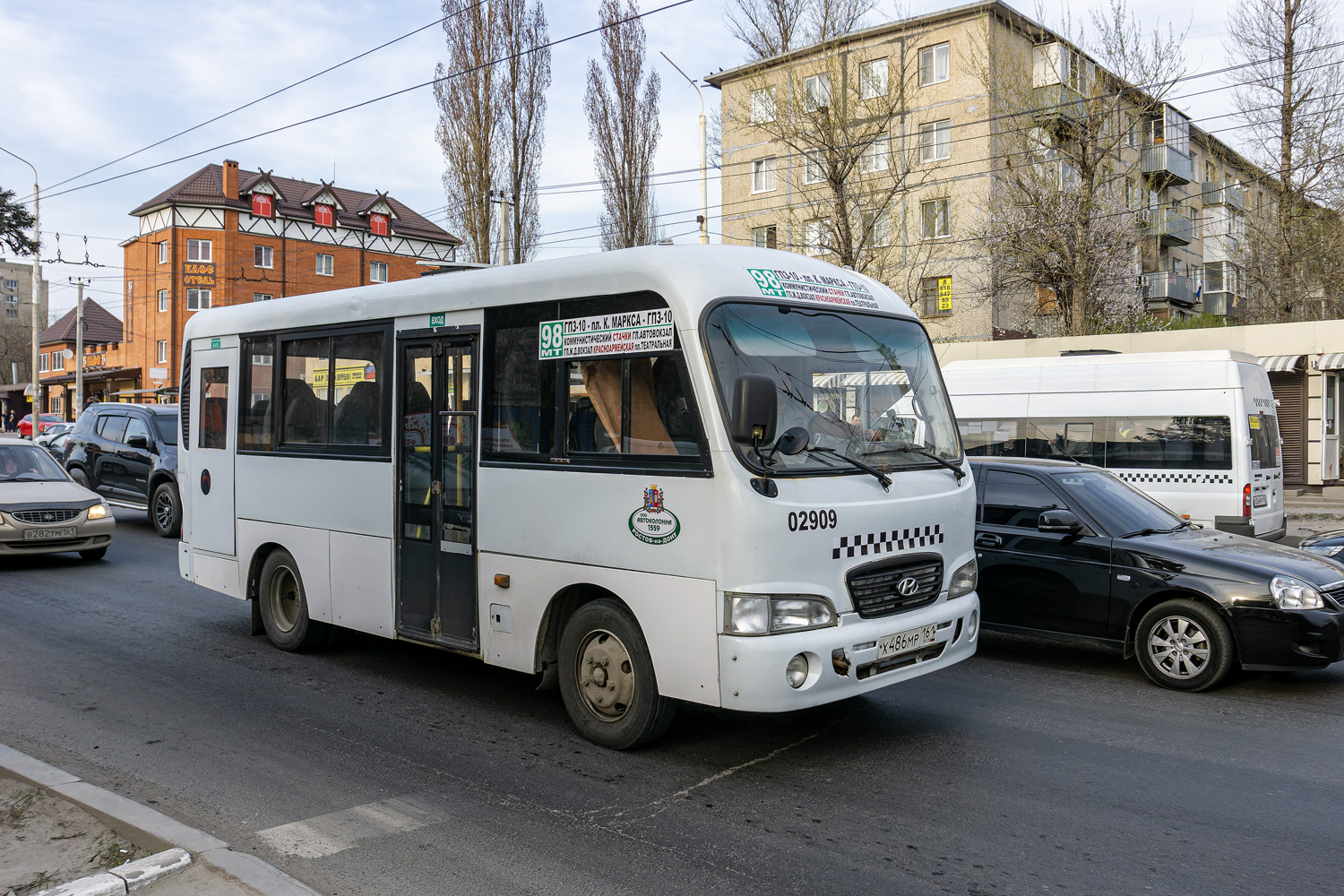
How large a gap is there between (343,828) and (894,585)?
3.02 metres

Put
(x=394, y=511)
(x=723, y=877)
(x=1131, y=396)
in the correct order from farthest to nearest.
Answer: (x=1131, y=396) < (x=394, y=511) < (x=723, y=877)

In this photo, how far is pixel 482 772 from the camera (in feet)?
17.9

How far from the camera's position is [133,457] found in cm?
1684

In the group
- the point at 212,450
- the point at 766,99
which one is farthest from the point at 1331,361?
the point at 212,450

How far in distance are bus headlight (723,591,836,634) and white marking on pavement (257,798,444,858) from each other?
1661 mm

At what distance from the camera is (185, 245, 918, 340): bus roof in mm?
5438

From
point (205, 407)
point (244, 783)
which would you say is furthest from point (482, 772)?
point (205, 407)

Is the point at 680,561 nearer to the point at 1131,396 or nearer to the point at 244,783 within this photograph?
the point at 244,783

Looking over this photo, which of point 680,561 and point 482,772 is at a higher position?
point 680,561

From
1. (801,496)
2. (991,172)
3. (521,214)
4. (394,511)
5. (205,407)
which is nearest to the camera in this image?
(801,496)

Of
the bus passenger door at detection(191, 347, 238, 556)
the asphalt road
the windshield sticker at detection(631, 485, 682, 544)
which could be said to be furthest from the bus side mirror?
the bus passenger door at detection(191, 347, 238, 556)

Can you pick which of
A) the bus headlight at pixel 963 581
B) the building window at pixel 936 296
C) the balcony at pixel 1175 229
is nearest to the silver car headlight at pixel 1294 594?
the bus headlight at pixel 963 581

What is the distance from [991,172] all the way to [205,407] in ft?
98.2

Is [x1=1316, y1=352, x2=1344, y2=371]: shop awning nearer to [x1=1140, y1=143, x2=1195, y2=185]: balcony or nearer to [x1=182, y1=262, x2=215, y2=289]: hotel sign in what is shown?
[x1=1140, y1=143, x2=1195, y2=185]: balcony
